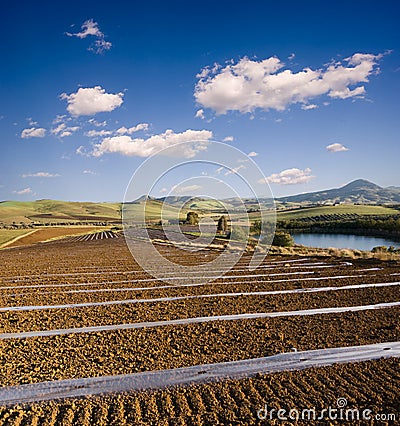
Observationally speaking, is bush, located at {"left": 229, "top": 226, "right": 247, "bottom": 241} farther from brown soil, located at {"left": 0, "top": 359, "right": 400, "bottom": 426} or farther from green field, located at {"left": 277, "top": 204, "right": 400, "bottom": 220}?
green field, located at {"left": 277, "top": 204, "right": 400, "bottom": 220}

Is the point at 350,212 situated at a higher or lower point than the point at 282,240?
higher

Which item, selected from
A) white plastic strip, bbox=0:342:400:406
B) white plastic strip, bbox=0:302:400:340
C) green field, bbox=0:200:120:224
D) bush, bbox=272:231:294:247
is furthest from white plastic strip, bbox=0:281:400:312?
green field, bbox=0:200:120:224

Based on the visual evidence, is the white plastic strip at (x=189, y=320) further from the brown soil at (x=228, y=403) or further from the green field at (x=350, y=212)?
the green field at (x=350, y=212)

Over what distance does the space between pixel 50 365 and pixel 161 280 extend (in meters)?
6.04

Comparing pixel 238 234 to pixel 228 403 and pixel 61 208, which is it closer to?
pixel 228 403

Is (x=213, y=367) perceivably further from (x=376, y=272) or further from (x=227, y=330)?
(x=376, y=272)

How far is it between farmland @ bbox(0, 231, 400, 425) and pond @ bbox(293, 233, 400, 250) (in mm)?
33947

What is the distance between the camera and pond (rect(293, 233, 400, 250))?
42.1 m

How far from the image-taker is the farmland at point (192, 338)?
3.62m

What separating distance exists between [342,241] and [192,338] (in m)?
47.1

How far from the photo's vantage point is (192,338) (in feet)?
17.8

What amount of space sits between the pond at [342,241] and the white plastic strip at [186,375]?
37906 millimetres

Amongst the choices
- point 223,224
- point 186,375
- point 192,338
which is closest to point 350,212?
point 223,224

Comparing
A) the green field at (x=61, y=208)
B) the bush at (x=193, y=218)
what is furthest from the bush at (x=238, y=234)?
the green field at (x=61, y=208)
